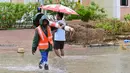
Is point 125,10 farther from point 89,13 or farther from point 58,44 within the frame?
point 58,44

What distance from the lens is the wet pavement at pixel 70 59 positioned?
10244 mm

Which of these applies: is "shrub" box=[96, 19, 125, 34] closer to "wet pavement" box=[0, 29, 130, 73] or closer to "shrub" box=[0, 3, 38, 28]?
"wet pavement" box=[0, 29, 130, 73]

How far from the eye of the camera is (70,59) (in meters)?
12.4

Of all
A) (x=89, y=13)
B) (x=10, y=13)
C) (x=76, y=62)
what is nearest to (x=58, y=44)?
(x=76, y=62)

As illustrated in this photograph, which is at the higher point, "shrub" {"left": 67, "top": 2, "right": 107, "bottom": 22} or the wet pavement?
"shrub" {"left": 67, "top": 2, "right": 107, "bottom": 22}

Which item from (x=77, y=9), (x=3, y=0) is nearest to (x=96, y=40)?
(x=77, y=9)

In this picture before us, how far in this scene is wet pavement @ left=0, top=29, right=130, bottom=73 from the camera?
403 inches

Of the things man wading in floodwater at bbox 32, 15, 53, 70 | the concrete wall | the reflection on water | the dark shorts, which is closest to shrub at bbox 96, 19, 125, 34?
the reflection on water

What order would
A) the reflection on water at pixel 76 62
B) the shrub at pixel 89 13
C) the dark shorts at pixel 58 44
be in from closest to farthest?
the reflection on water at pixel 76 62, the dark shorts at pixel 58 44, the shrub at pixel 89 13

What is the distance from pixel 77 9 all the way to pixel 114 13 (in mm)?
6636

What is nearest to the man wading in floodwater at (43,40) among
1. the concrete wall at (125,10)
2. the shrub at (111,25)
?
the shrub at (111,25)

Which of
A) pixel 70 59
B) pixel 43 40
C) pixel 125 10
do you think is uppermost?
pixel 43 40

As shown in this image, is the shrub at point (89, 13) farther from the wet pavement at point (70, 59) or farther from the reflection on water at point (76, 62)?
the reflection on water at point (76, 62)

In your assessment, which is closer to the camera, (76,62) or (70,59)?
(76,62)
